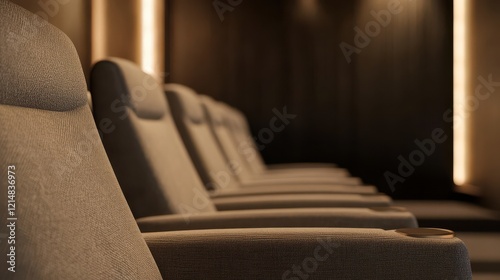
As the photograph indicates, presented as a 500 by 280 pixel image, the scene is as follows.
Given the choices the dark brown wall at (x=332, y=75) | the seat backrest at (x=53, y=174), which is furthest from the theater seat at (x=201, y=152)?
the dark brown wall at (x=332, y=75)

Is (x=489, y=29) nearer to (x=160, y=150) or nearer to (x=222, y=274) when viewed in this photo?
(x=160, y=150)

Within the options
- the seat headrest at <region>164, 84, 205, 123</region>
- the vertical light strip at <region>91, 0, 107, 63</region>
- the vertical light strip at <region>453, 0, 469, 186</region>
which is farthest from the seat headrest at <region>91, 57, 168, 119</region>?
the vertical light strip at <region>453, 0, 469, 186</region>

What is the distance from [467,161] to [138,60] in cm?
303

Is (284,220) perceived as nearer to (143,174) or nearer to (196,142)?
(143,174)

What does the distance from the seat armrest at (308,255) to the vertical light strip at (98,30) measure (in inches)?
78.6

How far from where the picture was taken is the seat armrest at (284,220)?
1299mm


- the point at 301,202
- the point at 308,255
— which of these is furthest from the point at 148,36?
the point at 308,255

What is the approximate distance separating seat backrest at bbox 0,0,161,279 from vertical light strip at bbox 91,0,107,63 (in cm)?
199

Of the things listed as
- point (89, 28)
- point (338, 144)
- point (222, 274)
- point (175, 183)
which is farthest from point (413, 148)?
point (222, 274)

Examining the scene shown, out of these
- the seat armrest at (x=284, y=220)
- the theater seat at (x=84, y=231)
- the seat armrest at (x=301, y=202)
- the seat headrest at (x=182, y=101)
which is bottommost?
the seat armrest at (x=301, y=202)

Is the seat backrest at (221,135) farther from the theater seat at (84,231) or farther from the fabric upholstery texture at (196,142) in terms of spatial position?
the theater seat at (84,231)

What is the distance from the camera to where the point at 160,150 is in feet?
4.99

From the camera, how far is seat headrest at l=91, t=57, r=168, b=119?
4.42 feet

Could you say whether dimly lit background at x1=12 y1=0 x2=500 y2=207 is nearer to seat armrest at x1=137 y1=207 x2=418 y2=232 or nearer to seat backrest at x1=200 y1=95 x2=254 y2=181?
seat backrest at x1=200 y1=95 x2=254 y2=181
